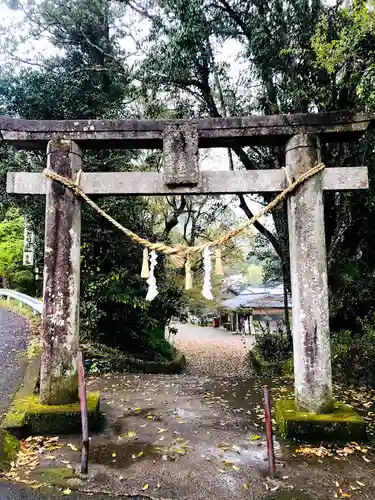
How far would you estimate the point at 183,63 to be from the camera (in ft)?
30.8

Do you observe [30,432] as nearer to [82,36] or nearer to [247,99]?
[247,99]

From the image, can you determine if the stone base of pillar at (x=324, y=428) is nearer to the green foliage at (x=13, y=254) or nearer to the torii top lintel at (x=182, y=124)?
the torii top lintel at (x=182, y=124)

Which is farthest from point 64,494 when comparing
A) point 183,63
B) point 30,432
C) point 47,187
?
point 183,63

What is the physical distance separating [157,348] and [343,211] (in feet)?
25.2

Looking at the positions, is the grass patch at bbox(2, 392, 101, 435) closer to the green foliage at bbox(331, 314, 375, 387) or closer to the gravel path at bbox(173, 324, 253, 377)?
the green foliage at bbox(331, 314, 375, 387)

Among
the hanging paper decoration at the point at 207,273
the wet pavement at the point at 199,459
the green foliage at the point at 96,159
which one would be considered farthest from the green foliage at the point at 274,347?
the hanging paper decoration at the point at 207,273

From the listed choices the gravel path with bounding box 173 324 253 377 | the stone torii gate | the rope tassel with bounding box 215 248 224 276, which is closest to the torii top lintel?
the stone torii gate

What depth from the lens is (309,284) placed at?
16.3 feet

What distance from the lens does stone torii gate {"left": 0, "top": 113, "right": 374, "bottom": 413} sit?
16.3 ft

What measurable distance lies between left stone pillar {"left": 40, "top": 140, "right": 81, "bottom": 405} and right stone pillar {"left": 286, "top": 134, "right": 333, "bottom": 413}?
9.82 ft

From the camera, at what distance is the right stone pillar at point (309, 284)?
16.0ft

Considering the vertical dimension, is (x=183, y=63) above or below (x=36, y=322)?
above

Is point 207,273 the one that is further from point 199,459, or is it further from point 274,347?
point 274,347

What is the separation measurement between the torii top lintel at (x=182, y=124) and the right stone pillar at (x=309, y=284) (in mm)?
222
